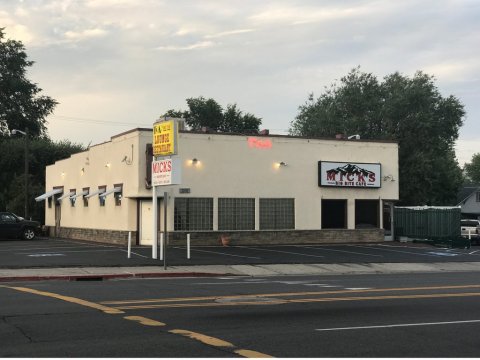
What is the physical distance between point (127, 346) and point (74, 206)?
1333 inches

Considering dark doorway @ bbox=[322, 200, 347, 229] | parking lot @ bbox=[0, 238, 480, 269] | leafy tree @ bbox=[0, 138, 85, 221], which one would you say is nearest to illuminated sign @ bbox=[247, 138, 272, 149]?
dark doorway @ bbox=[322, 200, 347, 229]

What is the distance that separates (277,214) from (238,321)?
78.3ft

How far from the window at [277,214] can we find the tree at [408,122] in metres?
23.4

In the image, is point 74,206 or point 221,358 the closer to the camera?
point 221,358

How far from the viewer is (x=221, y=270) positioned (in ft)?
74.9

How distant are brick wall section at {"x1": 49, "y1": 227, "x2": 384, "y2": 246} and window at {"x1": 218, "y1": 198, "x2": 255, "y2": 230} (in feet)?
1.33

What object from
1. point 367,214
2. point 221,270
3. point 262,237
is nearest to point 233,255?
point 221,270

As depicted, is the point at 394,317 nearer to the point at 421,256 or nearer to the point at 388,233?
the point at 421,256

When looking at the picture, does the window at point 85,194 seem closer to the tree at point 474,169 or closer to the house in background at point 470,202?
the house in background at point 470,202

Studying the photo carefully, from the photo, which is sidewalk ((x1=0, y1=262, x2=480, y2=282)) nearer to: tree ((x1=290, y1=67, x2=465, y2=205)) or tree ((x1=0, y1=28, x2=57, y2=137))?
tree ((x1=290, y1=67, x2=465, y2=205))

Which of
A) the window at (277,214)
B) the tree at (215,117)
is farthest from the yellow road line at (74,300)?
the tree at (215,117)

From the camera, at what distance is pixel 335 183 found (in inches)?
1399

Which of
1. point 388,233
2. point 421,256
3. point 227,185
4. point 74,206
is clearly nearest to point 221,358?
point 421,256

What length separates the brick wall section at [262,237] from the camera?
105 ft
